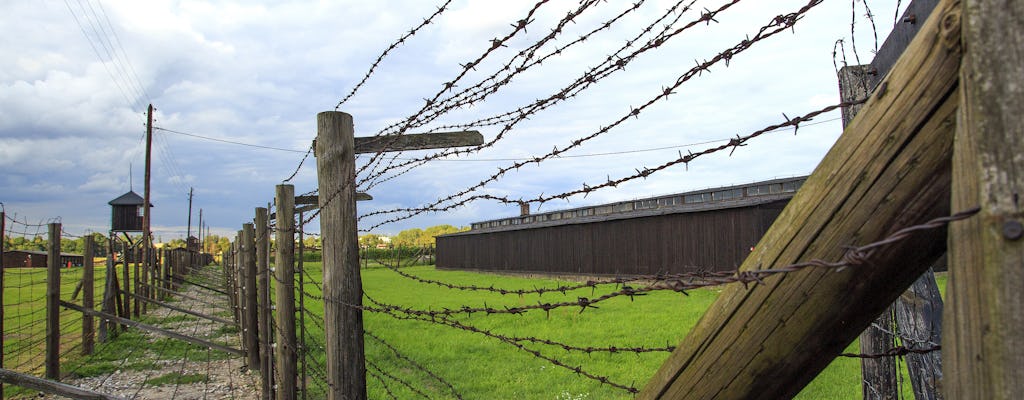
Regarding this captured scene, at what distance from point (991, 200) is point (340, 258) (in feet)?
9.23

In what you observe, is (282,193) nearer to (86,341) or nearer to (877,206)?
(877,206)

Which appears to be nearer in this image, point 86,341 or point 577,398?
point 577,398

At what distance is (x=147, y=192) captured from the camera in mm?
32438

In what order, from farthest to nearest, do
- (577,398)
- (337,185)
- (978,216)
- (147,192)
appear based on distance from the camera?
(147,192) → (577,398) → (337,185) → (978,216)

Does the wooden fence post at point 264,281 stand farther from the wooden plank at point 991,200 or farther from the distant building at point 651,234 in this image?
the distant building at point 651,234

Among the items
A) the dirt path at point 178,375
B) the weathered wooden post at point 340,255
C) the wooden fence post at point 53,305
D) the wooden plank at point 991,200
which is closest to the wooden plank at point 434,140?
the weathered wooden post at point 340,255

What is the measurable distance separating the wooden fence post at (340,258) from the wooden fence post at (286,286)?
160cm

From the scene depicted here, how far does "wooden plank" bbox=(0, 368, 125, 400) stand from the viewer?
3674 mm

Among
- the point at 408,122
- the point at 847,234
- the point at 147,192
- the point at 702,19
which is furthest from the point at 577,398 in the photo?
the point at 147,192

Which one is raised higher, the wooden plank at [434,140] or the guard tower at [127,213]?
the guard tower at [127,213]

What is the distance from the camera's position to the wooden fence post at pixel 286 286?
15.7ft

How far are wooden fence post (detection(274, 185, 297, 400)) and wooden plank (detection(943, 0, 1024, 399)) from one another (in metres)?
4.42

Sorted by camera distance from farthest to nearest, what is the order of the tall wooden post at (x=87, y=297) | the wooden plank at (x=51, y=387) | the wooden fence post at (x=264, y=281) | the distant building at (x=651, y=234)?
the distant building at (x=651, y=234) → the tall wooden post at (x=87, y=297) → the wooden fence post at (x=264, y=281) → the wooden plank at (x=51, y=387)

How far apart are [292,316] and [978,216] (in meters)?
4.60
